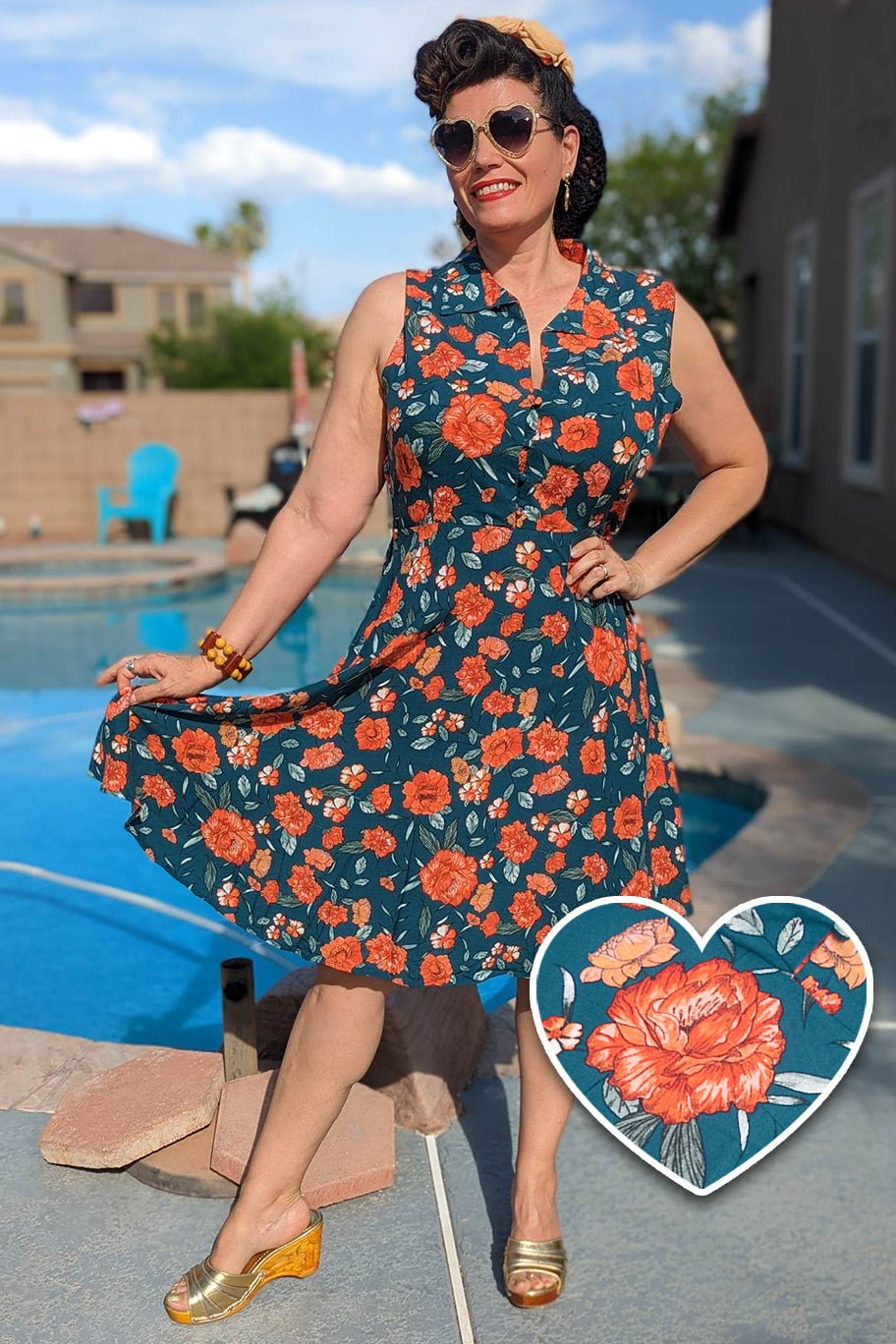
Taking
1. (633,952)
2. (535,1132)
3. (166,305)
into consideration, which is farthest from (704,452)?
(166,305)

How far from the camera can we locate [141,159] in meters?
120

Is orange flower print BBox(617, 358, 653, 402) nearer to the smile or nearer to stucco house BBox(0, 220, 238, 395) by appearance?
the smile

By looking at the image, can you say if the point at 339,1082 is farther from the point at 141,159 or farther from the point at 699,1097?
the point at 141,159

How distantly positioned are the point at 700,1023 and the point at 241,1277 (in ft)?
2.57

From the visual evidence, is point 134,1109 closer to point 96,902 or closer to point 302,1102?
point 302,1102

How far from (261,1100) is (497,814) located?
2.64 ft

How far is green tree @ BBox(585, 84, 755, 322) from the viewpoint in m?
25.2

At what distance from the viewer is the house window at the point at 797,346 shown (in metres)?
12.5

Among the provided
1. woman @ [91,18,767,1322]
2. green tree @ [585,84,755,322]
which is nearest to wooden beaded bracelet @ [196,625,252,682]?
woman @ [91,18,767,1322]

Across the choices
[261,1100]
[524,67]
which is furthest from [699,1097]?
[524,67]

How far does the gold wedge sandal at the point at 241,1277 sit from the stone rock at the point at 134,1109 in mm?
301

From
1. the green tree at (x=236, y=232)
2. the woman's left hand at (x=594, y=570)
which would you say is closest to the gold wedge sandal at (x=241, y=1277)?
the woman's left hand at (x=594, y=570)

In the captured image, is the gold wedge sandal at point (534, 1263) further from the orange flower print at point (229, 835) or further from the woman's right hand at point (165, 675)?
the woman's right hand at point (165, 675)

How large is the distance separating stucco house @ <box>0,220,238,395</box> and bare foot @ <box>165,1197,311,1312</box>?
129ft
